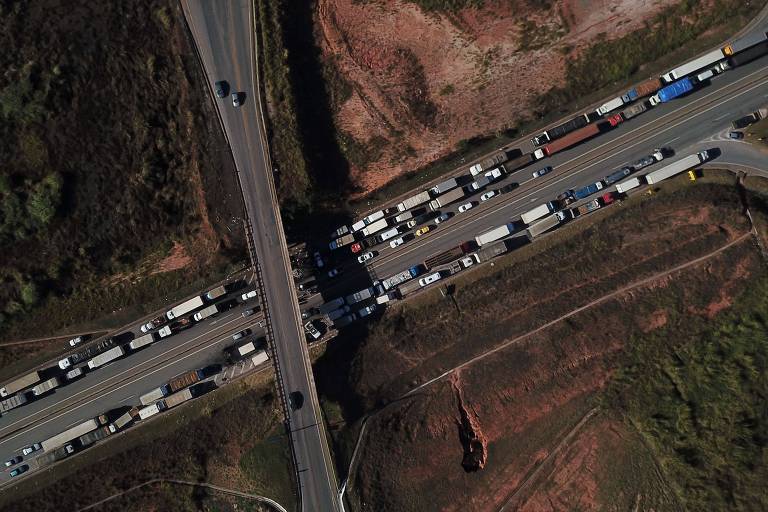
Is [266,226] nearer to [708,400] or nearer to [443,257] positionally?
[443,257]

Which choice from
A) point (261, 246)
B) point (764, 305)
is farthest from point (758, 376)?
point (261, 246)

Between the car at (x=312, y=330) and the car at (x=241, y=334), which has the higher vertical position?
the car at (x=241, y=334)

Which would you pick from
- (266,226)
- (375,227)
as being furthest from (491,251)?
(266,226)

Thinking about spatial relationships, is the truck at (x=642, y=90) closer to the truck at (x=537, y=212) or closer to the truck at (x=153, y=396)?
the truck at (x=537, y=212)

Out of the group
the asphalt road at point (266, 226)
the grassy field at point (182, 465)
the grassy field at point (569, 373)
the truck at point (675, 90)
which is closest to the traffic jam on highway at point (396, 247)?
the truck at point (675, 90)

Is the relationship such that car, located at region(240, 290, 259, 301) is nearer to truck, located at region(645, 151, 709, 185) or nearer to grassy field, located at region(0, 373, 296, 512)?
grassy field, located at region(0, 373, 296, 512)

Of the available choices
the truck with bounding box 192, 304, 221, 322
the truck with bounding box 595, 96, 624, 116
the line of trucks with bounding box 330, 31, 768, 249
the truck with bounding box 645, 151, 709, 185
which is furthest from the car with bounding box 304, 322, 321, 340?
the truck with bounding box 645, 151, 709, 185
